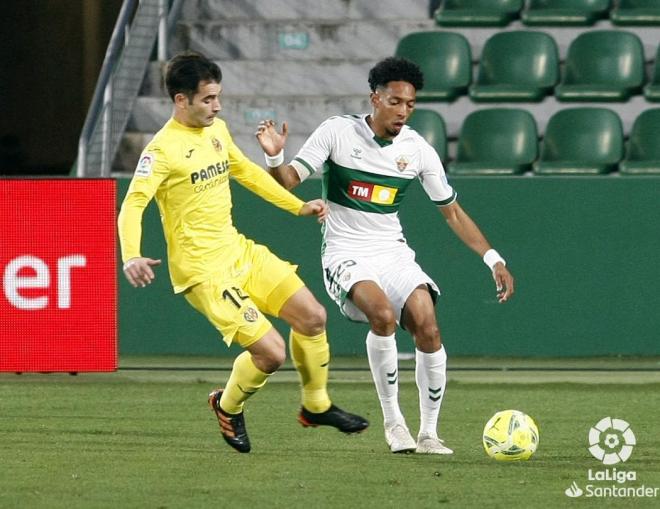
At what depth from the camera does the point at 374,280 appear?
804cm

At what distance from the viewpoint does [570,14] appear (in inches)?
589

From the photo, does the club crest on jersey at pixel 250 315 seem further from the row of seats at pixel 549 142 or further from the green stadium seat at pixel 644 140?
the green stadium seat at pixel 644 140

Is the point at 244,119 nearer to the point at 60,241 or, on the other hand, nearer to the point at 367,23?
the point at 367,23

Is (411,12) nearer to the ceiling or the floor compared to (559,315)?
nearer to the ceiling

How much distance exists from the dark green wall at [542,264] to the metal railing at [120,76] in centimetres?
100

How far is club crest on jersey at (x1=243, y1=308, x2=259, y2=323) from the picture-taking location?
25.5ft

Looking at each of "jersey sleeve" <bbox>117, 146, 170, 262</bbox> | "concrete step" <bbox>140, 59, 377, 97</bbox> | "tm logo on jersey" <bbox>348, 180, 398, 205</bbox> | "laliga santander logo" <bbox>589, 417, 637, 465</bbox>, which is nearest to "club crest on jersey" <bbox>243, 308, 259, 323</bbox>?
"jersey sleeve" <bbox>117, 146, 170, 262</bbox>

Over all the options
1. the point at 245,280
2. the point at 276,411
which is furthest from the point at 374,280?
the point at 276,411

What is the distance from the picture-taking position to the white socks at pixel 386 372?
7.93 metres

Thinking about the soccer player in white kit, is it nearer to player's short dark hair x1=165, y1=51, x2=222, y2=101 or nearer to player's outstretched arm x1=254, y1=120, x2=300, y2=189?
player's outstretched arm x1=254, y1=120, x2=300, y2=189

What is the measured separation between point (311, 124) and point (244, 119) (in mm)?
614

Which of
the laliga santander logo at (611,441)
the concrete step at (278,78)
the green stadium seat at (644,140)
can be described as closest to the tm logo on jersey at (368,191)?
the laliga santander logo at (611,441)

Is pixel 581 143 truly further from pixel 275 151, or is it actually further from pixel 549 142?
pixel 275 151

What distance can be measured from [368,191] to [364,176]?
0.27 feet
